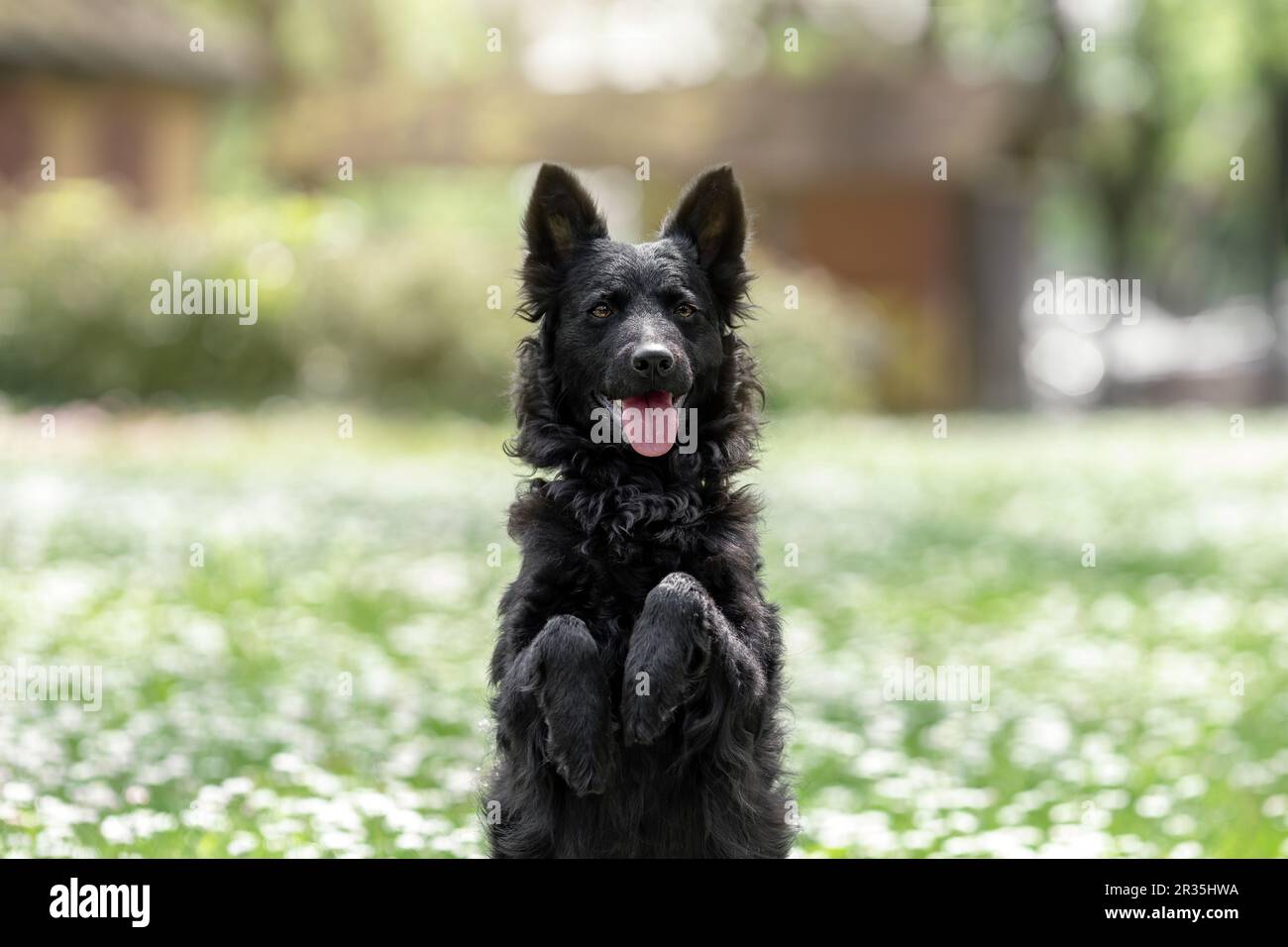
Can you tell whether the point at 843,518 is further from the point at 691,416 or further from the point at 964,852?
the point at 691,416

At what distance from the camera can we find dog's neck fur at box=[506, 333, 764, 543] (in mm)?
4535

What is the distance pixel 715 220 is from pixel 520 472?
4.98 meters

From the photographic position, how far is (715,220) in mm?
4887

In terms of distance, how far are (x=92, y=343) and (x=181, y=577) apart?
536 inches

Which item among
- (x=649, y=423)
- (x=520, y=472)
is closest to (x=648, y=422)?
(x=649, y=423)

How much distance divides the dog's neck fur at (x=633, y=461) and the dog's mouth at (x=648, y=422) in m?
0.08

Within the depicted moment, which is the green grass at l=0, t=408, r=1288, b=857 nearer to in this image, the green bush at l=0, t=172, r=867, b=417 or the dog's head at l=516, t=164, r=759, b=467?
the dog's head at l=516, t=164, r=759, b=467

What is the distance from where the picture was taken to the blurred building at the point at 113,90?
29062 millimetres

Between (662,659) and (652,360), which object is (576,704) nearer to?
(662,659)

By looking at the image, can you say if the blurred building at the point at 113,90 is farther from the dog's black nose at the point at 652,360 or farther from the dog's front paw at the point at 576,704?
the dog's front paw at the point at 576,704

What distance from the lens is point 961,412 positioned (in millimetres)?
29562

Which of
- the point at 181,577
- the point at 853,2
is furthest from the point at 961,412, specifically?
the point at 181,577

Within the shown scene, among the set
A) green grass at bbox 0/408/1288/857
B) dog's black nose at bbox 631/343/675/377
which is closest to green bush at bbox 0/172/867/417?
green grass at bbox 0/408/1288/857

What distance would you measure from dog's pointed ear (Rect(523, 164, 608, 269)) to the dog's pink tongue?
595mm
